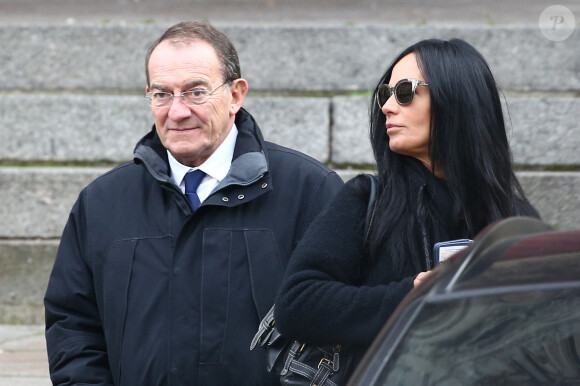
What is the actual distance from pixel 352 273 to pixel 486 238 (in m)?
0.88

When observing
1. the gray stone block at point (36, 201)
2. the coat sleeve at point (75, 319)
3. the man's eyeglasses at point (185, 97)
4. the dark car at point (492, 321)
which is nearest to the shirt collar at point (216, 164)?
the man's eyeglasses at point (185, 97)

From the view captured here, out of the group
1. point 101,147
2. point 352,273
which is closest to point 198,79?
point 352,273

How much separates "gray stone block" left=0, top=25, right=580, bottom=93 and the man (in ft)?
9.67

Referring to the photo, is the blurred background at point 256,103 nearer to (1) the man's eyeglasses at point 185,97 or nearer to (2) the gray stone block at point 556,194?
(2) the gray stone block at point 556,194

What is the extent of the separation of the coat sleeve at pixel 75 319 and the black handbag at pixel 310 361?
2.14 ft

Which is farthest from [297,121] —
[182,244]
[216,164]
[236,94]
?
[182,244]

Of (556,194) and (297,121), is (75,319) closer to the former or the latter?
(297,121)

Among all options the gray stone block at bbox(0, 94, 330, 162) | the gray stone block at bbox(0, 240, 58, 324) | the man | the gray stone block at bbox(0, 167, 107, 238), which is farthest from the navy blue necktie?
the gray stone block at bbox(0, 240, 58, 324)

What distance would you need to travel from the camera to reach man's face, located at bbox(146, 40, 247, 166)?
9.61 feet

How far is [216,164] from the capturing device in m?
3.02

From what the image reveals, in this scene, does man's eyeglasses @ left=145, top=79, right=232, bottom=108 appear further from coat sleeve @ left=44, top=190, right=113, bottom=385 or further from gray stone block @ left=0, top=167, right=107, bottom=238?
gray stone block @ left=0, top=167, right=107, bottom=238

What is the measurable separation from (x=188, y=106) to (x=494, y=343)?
1543 mm

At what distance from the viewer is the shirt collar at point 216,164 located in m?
3.00

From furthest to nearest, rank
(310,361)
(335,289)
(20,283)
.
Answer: (20,283) → (310,361) → (335,289)
